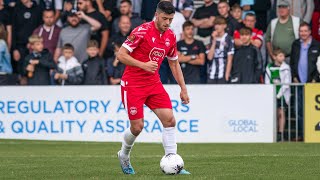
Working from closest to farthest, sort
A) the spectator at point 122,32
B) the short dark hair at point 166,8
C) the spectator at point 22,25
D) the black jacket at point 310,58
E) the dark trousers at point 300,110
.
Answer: the short dark hair at point 166,8 → the dark trousers at point 300,110 → the black jacket at point 310,58 → the spectator at point 122,32 → the spectator at point 22,25

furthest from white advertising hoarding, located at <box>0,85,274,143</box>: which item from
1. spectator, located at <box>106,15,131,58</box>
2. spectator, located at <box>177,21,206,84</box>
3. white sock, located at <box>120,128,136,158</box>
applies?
white sock, located at <box>120,128,136,158</box>

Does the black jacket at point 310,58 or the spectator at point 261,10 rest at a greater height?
the spectator at point 261,10

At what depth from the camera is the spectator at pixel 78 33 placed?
78.1ft

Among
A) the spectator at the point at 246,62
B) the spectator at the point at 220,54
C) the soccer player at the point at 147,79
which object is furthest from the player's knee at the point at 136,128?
the spectator at the point at 246,62

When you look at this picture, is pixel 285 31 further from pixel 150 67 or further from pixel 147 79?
pixel 150 67

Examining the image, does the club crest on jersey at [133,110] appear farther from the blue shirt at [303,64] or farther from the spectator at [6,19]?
the spectator at [6,19]

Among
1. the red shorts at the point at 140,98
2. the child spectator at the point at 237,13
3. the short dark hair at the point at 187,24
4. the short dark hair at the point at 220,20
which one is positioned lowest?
the red shorts at the point at 140,98

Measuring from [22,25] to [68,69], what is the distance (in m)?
1.91

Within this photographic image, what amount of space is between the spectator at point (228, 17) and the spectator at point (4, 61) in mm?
5233

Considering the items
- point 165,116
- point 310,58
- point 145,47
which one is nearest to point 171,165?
point 165,116

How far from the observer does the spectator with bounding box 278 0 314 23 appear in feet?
77.2

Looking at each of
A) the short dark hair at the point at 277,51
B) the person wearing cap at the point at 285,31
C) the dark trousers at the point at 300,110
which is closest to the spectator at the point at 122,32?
the person wearing cap at the point at 285,31

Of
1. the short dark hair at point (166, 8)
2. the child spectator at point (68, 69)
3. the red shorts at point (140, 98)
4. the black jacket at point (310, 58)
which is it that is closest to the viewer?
the short dark hair at point (166, 8)

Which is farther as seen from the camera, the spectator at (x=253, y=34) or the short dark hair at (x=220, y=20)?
the spectator at (x=253, y=34)
